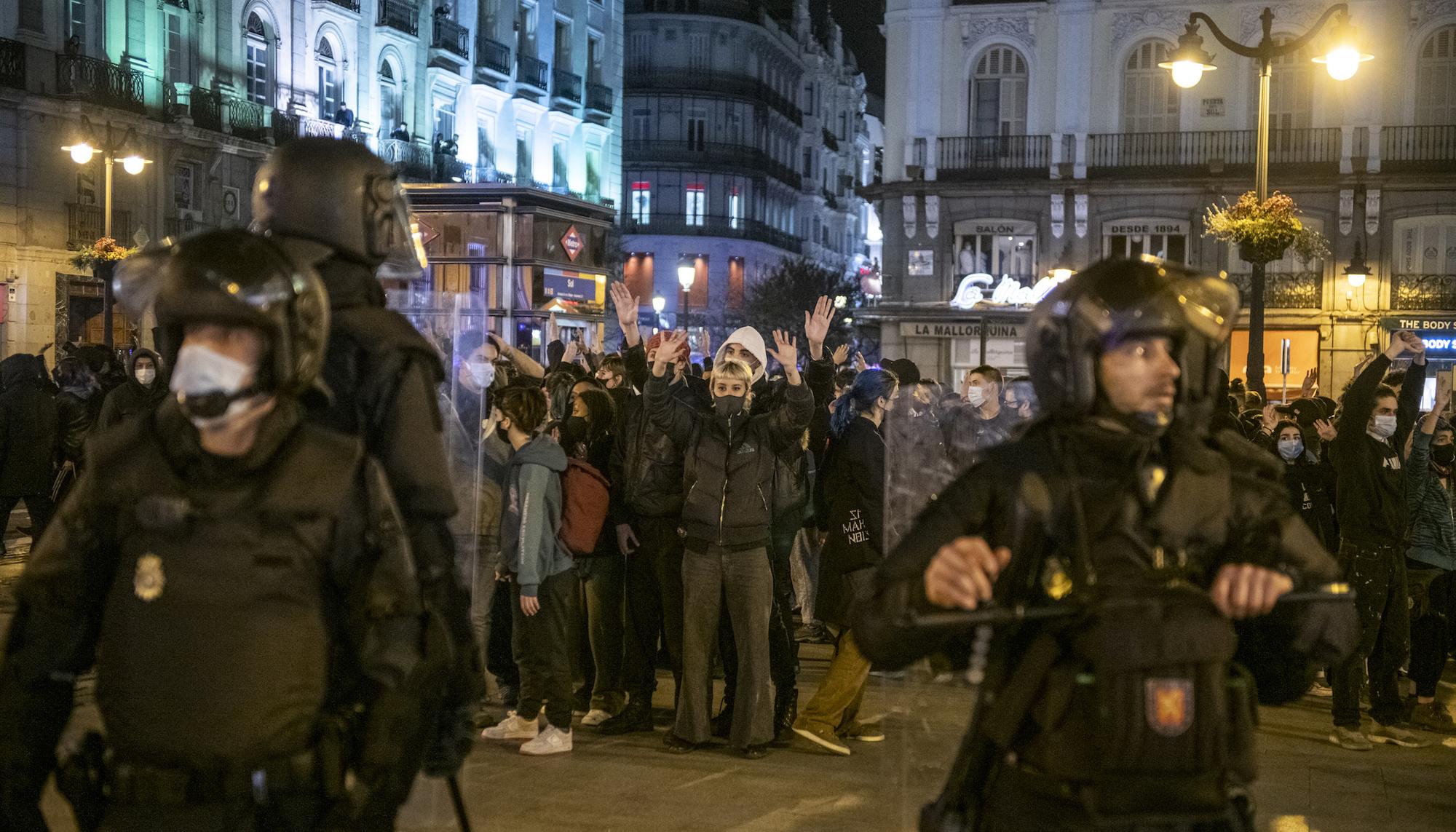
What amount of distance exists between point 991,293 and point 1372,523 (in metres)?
26.5

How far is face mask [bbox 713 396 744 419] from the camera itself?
823 centimetres

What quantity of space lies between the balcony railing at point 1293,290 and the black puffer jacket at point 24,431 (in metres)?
25.8

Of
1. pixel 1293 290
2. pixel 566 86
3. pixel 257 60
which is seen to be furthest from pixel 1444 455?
pixel 566 86

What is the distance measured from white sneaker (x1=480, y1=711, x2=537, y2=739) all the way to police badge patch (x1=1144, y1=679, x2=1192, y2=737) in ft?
18.6

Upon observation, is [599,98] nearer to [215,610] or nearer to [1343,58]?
[1343,58]

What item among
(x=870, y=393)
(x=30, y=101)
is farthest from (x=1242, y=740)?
(x=30, y=101)

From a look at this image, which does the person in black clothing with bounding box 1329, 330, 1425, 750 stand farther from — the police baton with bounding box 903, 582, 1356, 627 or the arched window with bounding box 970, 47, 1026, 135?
the arched window with bounding box 970, 47, 1026, 135

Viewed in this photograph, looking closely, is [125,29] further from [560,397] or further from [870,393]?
[870,393]

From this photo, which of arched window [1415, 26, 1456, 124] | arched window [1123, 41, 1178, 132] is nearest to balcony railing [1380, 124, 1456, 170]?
arched window [1415, 26, 1456, 124]

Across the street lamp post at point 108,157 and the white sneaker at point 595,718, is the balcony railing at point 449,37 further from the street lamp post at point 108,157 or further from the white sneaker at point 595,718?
the white sneaker at point 595,718

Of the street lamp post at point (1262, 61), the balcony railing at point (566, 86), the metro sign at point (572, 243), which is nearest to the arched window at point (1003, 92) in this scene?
the metro sign at point (572, 243)

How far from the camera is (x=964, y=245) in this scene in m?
35.6

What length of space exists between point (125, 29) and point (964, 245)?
1857 cm

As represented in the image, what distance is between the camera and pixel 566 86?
53.5 metres
